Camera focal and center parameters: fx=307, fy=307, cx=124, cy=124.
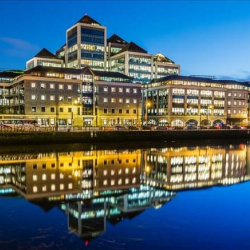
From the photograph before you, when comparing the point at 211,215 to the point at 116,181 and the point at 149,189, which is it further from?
the point at 116,181

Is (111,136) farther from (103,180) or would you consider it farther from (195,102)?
(195,102)

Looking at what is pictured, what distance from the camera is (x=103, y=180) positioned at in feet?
96.8

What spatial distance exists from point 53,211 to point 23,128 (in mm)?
46241

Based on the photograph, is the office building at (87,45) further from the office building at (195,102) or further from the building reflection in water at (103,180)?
the building reflection in water at (103,180)

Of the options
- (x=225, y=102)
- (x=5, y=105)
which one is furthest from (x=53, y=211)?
(x=225, y=102)

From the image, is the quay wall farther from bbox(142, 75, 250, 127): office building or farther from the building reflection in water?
bbox(142, 75, 250, 127): office building

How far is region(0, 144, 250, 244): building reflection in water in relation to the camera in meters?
19.6

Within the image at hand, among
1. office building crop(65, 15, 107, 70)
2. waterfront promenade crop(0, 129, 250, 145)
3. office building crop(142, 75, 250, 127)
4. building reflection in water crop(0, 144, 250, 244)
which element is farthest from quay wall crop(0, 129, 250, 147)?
office building crop(65, 15, 107, 70)

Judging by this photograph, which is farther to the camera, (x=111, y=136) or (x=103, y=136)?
(x=111, y=136)

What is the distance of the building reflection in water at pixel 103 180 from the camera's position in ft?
64.2

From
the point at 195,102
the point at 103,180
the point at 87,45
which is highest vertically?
the point at 87,45

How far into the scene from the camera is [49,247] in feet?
45.2

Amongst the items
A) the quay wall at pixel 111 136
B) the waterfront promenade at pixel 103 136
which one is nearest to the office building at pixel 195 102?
the quay wall at pixel 111 136

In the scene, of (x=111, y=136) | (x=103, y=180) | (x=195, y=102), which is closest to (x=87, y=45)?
(x=195, y=102)
